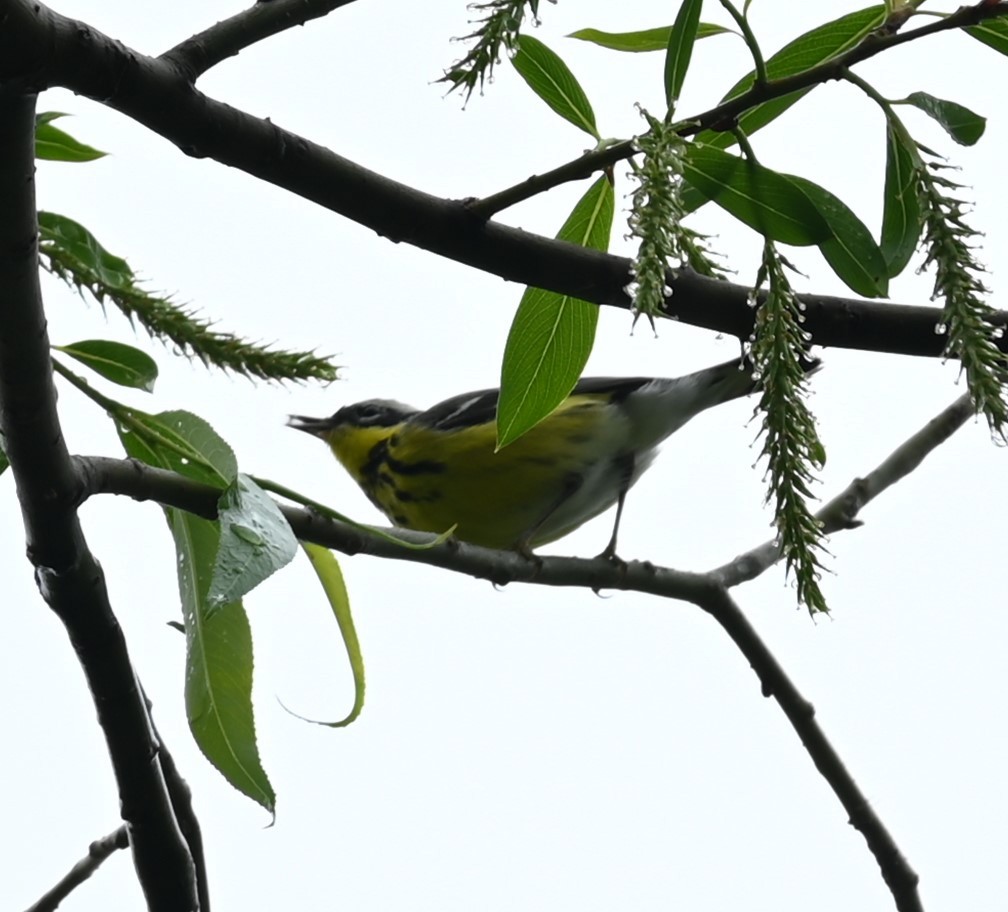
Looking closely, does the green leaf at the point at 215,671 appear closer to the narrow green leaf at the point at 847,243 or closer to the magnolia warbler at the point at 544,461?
the narrow green leaf at the point at 847,243

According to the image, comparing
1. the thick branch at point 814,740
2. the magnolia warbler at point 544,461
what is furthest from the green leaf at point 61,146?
the magnolia warbler at point 544,461

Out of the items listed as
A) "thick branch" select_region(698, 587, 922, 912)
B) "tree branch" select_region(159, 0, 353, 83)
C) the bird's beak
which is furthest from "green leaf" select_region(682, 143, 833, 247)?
the bird's beak

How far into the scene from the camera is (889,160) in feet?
3.94

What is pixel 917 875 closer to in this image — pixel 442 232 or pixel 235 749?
pixel 235 749

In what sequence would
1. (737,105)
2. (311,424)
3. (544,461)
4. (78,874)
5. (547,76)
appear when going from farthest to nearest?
(311,424) < (544,461) < (78,874) < (547,76) < (737,105)

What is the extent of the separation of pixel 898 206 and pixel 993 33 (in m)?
0.16

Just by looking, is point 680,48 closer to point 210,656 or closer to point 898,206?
point 898,206

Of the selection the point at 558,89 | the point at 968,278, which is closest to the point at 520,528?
the point at 558,89

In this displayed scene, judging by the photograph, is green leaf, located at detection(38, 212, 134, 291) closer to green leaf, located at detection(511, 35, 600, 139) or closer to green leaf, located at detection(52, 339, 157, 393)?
green leaf, located at detection(52, 339, 157, 393)

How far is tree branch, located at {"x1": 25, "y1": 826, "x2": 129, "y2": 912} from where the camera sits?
2014 millimetres

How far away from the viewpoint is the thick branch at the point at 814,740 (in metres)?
2.71

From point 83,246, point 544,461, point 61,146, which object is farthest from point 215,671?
point 544,461

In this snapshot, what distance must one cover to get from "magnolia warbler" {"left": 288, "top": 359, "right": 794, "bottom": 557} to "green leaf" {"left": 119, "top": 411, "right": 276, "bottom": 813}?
2992 millimetres

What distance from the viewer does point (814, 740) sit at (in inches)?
112
